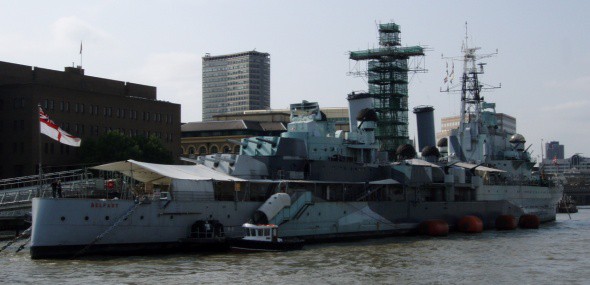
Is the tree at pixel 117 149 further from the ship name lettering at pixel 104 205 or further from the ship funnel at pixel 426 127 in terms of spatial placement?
the ship name lettering at pixel 104 205

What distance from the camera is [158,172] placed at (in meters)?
41.3

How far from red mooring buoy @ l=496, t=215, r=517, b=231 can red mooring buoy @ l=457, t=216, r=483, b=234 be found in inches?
169

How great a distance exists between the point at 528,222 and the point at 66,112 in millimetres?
48921

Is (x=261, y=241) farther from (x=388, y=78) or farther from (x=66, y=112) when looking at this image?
(x=388, y=78)

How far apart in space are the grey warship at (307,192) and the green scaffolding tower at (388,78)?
18507mm

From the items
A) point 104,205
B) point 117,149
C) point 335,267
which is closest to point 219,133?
point 117,149

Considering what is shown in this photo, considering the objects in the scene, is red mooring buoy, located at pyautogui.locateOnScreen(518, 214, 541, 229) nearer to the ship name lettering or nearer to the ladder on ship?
the ladder on ship

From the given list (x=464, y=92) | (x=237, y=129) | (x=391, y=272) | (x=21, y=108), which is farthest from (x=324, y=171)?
(x=237, y=129)

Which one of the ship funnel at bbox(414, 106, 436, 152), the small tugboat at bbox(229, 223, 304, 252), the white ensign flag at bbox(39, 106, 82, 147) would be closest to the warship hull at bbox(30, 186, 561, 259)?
the small tugboat at bbox(229, 223, 304, 252)

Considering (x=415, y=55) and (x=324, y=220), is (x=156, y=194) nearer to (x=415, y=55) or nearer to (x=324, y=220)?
(x=324, y=220)

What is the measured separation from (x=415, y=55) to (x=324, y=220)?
5090cm

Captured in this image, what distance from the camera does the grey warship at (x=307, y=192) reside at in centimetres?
3906

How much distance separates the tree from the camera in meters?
78.9

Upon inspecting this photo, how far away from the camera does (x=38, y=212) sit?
3706 centimetres
